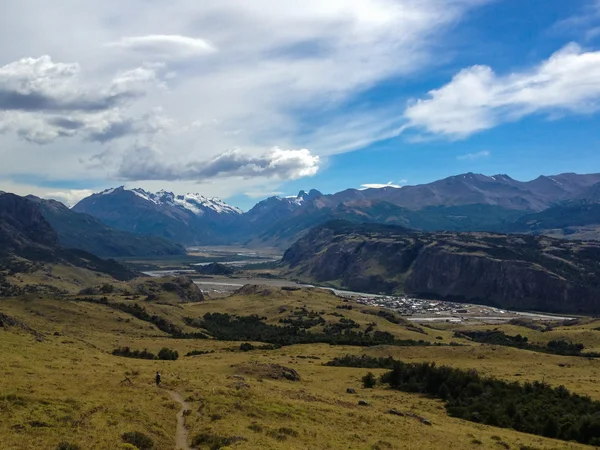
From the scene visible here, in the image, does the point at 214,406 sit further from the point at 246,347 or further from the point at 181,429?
the point at 246,347

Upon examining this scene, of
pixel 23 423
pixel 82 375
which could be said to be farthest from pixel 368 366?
pixel 23 423

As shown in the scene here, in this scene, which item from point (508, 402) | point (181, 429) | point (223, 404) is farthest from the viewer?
point (508, 402)

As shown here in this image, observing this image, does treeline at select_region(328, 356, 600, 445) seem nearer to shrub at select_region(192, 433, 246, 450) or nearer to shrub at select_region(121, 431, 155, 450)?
shrub at select_region(192, 433, 246, 450)

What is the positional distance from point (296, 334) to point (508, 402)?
367ft

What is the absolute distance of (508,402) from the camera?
63.5 meters

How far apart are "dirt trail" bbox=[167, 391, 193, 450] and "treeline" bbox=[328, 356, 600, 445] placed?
34.1m

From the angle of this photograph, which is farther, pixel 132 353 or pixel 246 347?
pixel 246 347

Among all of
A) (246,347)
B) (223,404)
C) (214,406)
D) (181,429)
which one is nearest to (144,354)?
(246,347)

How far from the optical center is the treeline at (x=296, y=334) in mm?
148512

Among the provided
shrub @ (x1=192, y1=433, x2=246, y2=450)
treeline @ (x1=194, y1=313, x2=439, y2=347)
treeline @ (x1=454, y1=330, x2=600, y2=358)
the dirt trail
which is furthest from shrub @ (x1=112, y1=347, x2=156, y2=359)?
treeline @ (x1=454, y1=330, x2=600, y2=358)

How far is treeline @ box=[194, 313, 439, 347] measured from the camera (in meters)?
149

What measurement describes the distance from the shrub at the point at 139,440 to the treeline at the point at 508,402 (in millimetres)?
41310

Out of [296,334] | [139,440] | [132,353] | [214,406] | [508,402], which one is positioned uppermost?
[139,440]

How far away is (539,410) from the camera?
203 feet
